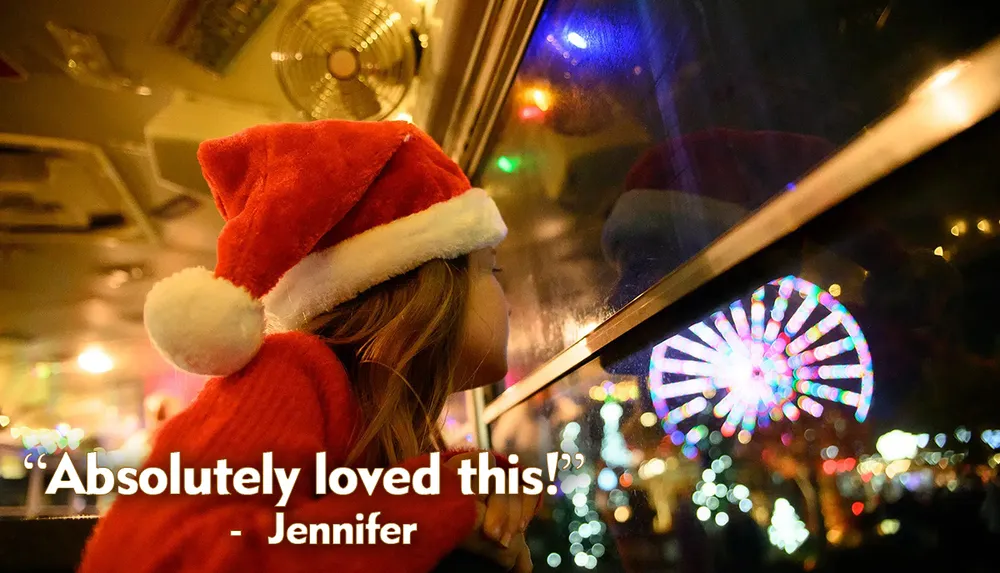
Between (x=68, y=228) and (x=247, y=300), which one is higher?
(x=68, y=228)

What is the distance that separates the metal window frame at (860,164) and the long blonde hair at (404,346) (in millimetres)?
249

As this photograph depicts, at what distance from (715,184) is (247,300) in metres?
0.48

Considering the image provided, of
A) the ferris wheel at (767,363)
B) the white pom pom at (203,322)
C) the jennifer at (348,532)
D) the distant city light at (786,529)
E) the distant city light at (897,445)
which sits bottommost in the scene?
the distant city light at (786,529)

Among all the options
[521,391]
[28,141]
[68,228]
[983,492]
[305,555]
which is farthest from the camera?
[68,228]

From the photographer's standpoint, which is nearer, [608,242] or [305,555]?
[305,555]

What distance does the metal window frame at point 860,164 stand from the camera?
361 mm

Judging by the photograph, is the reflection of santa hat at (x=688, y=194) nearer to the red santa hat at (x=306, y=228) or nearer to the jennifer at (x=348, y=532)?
the red santa hat at (x=306, y=228)

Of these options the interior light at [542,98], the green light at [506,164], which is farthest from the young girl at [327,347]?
the green light at [506,164]

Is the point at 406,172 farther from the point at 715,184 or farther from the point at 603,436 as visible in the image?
the point at 603,436

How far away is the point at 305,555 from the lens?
0.51m

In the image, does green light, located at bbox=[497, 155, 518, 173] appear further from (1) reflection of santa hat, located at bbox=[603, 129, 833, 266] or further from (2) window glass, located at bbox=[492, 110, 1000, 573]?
(2) window glass, located at bbox=[492, 110, 1000, 573]

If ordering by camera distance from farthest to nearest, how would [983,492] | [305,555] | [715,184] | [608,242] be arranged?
[608,242], [715,184], [305,555], [983,492]

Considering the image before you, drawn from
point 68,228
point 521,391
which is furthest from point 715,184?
point 68,228

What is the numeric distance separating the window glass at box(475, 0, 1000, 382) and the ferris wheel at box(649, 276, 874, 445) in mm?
91
